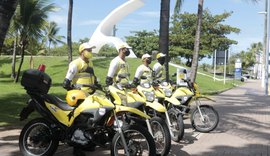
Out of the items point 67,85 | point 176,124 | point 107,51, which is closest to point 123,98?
point 67,85

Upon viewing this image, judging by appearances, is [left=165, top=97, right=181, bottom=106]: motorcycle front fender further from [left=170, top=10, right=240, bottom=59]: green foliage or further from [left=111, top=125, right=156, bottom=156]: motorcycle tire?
[left=170, top=10, right=240, bottom=59]: green foliage

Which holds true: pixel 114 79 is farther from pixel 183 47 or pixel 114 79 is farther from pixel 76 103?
pixel 183 47

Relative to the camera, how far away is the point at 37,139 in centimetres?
630

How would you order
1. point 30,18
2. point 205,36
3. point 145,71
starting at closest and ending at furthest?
point 145,71, point 30,18, point 205,36

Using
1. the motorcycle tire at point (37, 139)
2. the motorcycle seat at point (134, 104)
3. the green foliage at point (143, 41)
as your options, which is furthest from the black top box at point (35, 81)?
the green foliage at point (143, 41)

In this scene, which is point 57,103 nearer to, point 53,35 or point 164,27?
point 164,27

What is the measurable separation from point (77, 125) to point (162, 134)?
4.79 ft

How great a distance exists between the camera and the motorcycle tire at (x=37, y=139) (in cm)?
629

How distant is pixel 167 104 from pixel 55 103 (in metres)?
3.06

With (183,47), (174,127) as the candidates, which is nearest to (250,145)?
(174,127)

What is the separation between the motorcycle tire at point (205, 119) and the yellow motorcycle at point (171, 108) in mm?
995

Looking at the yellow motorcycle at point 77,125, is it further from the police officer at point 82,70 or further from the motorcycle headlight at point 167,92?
the motorcycle headlight at point 167,92

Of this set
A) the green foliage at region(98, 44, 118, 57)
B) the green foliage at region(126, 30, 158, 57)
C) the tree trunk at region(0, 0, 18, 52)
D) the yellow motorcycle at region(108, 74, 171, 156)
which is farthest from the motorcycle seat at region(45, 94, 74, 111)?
the green foliage at region(98, 44, 118, 57)

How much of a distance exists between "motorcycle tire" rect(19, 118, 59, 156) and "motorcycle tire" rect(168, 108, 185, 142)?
2.64 metres
